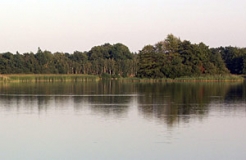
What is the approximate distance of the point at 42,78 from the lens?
67812 mm

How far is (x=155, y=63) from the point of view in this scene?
226 ft

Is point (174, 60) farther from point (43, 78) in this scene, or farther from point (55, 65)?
point (55, 65)

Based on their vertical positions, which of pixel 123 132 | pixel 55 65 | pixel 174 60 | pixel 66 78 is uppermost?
pixel 174 60

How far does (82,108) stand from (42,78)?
44.7 m

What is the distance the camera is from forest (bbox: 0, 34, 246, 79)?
223 ft

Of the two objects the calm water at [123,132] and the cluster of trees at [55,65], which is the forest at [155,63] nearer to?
the cluster of trees at [55,65]

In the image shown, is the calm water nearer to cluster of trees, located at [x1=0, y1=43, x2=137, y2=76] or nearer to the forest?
the forest

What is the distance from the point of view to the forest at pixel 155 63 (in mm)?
68062

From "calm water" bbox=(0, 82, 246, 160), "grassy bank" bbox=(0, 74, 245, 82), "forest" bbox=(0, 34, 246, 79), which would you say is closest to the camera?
"calm water" bbox=(0, 82, 246, 160)

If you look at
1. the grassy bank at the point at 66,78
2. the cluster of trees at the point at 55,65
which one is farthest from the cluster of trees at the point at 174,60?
the cluster of trees at the point at 55,65

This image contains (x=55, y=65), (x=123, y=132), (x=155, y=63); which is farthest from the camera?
(x=55, y=65)

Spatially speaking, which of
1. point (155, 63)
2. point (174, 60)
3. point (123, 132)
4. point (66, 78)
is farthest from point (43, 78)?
point (123, 132)

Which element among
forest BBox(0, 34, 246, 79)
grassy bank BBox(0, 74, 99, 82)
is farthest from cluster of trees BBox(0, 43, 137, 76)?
grassy bank BBox(0, 74, 99, 82)

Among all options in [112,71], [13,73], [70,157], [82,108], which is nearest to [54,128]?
[70,157]
